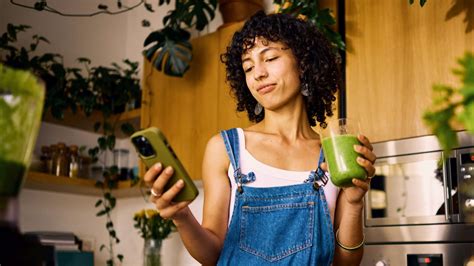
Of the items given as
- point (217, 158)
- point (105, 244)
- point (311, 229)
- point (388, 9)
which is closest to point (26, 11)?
point (105, 244)

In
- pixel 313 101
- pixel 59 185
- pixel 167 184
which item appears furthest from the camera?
pixel 59 185

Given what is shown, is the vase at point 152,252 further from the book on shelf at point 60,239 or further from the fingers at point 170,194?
the fingers at point 170,194

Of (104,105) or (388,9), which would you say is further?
(104,105)

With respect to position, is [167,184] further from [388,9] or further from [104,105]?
[104,105]

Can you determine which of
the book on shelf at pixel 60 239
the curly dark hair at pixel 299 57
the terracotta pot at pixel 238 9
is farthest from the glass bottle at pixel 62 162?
the curly dark hair at pixel 299 57

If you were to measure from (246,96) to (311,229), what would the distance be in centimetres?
43

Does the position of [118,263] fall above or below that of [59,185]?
below

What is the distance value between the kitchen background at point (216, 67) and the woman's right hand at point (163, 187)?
1303mm

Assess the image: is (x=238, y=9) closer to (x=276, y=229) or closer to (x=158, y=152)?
(x=276, y=229)

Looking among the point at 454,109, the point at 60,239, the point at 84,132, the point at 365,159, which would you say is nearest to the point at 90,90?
the point at 84,132

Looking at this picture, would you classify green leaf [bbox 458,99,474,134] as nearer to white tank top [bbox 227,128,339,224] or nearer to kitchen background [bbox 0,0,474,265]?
white tank top [bbox 227,128,339,224]

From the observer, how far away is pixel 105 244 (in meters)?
3.62

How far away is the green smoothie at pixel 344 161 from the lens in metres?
1.09

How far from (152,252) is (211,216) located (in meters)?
1.74
